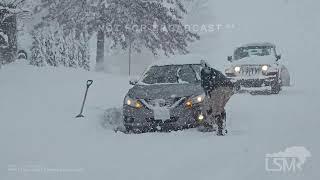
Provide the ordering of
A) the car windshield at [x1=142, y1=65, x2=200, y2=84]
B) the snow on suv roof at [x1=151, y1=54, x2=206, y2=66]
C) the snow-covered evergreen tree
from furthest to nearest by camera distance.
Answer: the snow-covered evergreen tree < the snow on suv roof at [x1=151, y1=54, x2=206, y2=66] < the car windshield at [x1=142, y1=65, x2=200, y2=84]

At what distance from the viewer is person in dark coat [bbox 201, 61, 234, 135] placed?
10250mm

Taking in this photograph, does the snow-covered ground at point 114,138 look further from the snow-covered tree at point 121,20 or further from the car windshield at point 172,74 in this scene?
the snow-covered tree at point 121,20

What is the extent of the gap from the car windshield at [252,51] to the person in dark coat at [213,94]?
8.49m

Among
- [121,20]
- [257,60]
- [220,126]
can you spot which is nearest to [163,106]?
[220,126]

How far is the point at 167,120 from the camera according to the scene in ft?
33.0

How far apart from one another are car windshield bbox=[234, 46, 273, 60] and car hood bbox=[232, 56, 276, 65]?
3.04 feet

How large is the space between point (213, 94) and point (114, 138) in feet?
6.98

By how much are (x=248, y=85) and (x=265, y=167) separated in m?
10.1

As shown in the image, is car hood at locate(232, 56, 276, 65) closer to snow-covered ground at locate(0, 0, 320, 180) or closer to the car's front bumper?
snow-covered ground at locate(0, 0, 320, 180)

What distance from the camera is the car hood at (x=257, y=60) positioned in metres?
17.2

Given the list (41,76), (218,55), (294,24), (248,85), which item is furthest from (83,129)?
(294,24)

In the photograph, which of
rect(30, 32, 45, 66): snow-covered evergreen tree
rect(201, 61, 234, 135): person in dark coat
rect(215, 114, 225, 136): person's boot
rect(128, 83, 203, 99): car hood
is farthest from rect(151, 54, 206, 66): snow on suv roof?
rect(30, 32, 45, 66): snow-covered evergreen tree

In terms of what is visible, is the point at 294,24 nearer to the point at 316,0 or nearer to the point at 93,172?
the point at 316,0

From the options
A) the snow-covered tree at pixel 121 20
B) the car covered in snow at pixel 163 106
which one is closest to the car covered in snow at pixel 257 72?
the car covered in snow at pixel 163 106
